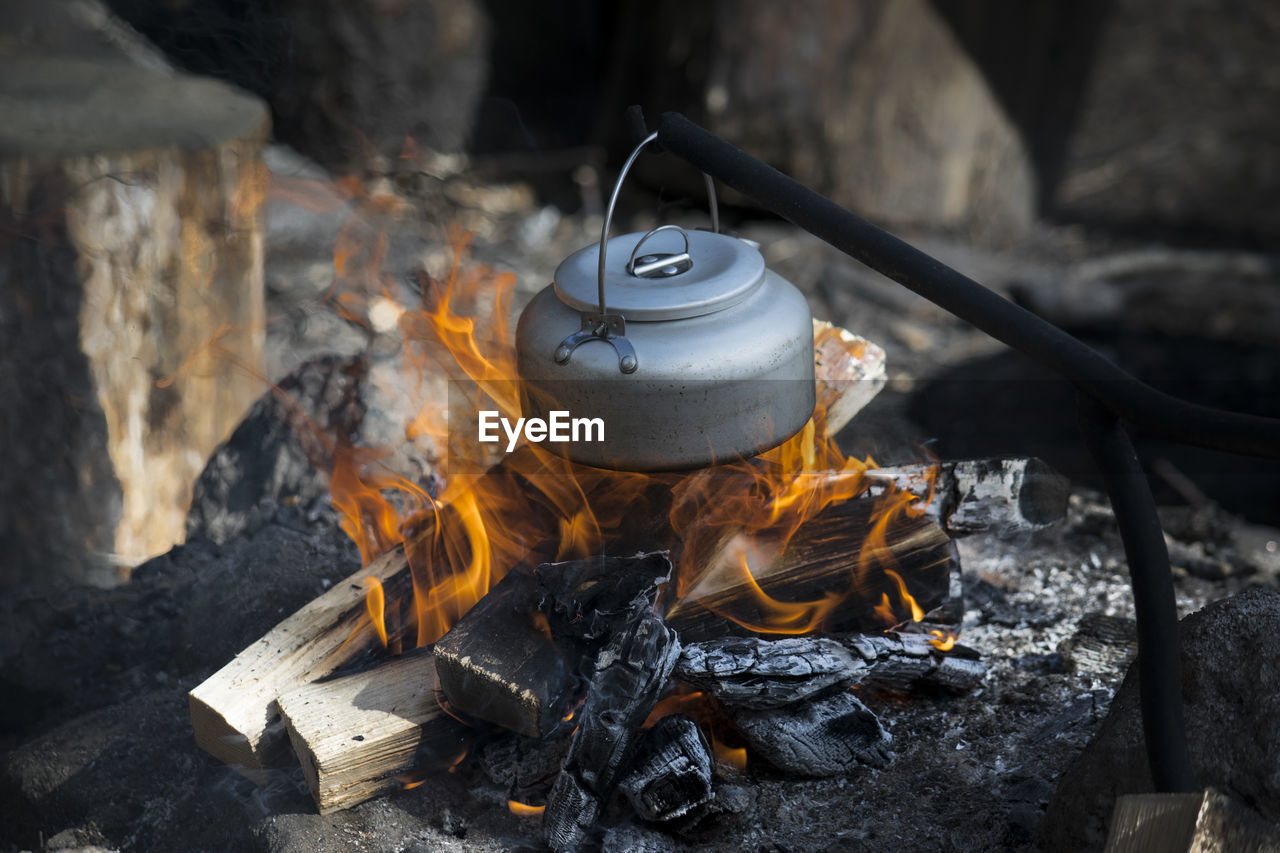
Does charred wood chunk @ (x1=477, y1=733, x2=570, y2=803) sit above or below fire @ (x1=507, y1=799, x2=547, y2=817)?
above

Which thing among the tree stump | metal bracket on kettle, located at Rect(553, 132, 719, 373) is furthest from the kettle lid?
the tree stump

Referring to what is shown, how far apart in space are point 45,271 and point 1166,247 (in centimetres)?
577

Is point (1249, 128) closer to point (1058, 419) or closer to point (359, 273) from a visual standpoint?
point (1058, 419)

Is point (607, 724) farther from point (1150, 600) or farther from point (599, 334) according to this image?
point (1150, 600)

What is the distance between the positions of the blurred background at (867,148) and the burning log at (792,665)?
69.7 inches

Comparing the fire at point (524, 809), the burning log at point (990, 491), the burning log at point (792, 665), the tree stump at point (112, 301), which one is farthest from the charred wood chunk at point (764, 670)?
the tree stump at point (112, 301)

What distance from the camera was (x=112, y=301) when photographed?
3.18 metres

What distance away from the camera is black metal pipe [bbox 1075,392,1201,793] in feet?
5.18

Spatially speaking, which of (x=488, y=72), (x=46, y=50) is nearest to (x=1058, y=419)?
(x=488, y=72)

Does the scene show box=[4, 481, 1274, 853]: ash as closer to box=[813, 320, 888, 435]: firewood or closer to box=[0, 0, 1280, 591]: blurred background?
box=[813, 320, 888, 435]: firewood

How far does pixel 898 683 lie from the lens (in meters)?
2.36

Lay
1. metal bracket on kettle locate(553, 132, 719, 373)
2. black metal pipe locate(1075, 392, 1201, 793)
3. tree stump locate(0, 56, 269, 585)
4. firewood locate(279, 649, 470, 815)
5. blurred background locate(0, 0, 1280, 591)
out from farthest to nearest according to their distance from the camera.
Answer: blurred background locate(0, 0, 1280, 591) → tree stump locate(0, 56, 269, 585) → firewood locate(279, 649, 470, 815) → metal bracket on kettle locate(553, 132, 719, 373) → black metal pipe locate(1075, 392, 1201, 793)

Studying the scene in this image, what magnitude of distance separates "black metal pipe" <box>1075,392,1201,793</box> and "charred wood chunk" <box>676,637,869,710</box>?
653 mm

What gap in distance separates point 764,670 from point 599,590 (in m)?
0.36
